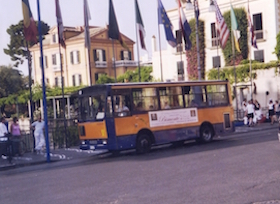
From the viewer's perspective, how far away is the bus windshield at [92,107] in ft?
59.2

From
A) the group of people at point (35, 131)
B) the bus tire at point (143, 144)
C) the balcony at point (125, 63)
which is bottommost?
the bus tire at point (143, 144)

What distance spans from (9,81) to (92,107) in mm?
9839

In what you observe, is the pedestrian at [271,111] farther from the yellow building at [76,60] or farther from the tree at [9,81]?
the yellow building at [76,60]

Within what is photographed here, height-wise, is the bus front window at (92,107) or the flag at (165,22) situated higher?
the flag at (165,22)

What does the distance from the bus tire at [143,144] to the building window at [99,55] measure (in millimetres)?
36015

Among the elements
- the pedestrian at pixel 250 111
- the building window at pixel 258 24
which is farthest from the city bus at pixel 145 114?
the building window at pixel 258 24

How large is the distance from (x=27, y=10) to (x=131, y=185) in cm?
1150

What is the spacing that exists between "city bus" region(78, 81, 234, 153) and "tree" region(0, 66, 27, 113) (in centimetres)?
793

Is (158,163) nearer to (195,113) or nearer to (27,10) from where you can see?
(195,113)

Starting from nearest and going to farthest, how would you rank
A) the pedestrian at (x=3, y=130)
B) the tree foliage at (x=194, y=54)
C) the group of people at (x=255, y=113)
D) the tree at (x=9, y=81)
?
the pedestrian at (x=3, y=130) → the tree at (x=9, y=81) → the group of people at (x=255, y=113) → the tree foliage at (x=194, y=54)

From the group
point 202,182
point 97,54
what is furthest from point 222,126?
point 97,54

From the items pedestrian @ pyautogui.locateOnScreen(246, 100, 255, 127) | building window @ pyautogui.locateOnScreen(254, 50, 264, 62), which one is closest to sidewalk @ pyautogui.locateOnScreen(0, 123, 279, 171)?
pedestrian @ pyautogui.locateOnScreen(246, 100, 255, 127)

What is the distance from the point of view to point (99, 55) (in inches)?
2168

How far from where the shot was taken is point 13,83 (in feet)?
88.2
